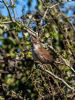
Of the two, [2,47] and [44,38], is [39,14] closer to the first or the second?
[2,47]

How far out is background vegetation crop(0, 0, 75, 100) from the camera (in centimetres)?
625

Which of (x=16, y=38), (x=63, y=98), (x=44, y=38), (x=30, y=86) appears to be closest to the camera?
(x=44, y=38)

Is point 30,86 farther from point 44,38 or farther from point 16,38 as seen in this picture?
point 44,38

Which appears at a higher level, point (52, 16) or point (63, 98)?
point (52, 16)

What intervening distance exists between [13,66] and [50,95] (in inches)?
47.2

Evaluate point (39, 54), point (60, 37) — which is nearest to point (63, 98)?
point (39, 54)

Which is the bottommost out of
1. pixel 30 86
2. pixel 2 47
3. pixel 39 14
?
pixel 30 86

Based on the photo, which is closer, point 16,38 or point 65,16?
point 65,16

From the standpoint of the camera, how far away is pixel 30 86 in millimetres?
7844

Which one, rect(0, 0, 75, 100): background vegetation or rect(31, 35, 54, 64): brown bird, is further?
rect(31, 35, 54, 64): brown bird

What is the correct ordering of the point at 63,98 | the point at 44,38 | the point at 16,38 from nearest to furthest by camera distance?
1. the point at 44,38
2. the point at 63,98
3. the point at 16,38

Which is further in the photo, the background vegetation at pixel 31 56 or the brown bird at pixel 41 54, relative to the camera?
the brown bird at pixel 41 54

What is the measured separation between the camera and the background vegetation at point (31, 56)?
20.5ft

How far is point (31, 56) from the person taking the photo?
281 inches
